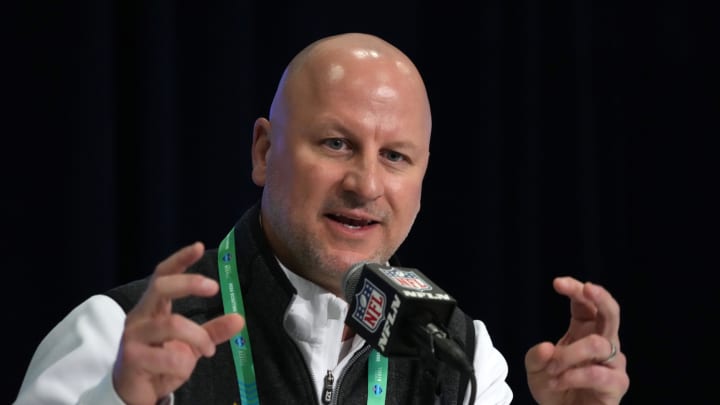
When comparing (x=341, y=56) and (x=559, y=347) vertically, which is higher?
(x=341, y=56)

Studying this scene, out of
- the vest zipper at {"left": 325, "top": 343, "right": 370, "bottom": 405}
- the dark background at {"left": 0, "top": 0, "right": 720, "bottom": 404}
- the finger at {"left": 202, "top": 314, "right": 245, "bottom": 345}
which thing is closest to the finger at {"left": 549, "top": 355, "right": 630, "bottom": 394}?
the vest zipper at {"left": 325, "top": 343, "right": 370, "bottom": 405}

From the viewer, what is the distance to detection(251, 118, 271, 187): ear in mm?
1951

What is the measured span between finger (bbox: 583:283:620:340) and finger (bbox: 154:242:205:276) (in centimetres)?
59

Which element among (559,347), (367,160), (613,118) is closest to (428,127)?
(367,160)

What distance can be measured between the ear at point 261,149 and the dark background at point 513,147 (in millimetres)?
612

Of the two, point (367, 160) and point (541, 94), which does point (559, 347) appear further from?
point (541, 94)

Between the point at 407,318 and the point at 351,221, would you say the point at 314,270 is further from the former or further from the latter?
the point at 407,318

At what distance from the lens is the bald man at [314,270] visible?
1665mm

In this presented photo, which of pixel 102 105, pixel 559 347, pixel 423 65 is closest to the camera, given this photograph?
pixel 559 347

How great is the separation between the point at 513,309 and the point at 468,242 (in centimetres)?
25

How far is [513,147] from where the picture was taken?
10.4 ft

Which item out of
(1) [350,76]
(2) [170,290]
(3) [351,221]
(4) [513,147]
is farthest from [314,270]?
(4) [513,147]

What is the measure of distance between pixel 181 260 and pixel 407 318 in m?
0.30

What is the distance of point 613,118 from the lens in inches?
129
